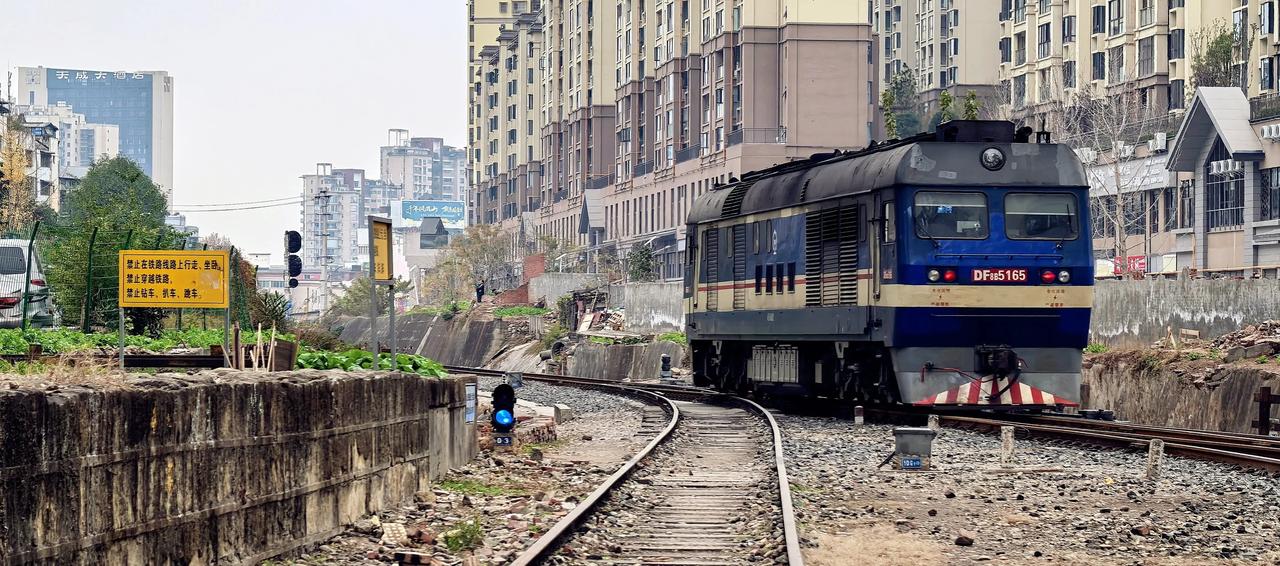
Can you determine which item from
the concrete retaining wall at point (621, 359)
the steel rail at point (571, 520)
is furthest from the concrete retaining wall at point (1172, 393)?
the concrete retaining wall at point (621, 359)

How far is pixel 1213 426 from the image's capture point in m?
26.7

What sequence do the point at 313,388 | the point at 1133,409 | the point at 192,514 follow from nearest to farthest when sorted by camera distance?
the point at 192,514, the point at 313,388, the point at 1133,409

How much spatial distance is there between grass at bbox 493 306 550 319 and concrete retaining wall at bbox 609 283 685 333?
17263 millimetres

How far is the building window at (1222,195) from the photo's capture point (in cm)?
6234

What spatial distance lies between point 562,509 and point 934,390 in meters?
9.82

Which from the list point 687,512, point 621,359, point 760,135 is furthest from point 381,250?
point 760,135

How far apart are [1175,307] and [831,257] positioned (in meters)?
11.9

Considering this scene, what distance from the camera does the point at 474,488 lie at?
1622cm

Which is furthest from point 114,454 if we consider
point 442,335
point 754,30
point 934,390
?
point 442,335

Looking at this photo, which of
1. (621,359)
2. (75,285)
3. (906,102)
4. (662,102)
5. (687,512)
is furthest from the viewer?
(906,102)

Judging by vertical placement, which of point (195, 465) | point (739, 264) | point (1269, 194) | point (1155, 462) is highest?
point (1269, 194)

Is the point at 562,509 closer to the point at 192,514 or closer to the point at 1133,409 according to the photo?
the point at 192,514

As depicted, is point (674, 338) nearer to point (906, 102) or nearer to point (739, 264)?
point (739, 264)

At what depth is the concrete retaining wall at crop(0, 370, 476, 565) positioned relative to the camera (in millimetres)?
8219
